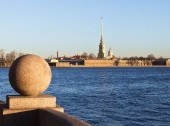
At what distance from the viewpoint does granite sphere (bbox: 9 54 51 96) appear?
7.36 metres

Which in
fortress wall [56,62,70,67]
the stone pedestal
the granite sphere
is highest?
the granite sphere

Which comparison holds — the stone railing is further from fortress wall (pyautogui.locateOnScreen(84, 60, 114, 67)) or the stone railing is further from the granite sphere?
fortress wall (pyautogui.locateOnScreen(84, 60, 114, 67))

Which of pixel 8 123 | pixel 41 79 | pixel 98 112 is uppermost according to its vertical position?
pixel 41 79

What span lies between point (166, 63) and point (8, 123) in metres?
192

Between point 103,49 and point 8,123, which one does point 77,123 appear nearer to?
point 8,123

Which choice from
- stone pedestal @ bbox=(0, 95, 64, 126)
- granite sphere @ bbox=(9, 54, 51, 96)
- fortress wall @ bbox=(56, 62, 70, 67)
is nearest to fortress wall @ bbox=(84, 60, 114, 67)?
fortress wall @ bbox=(56, 62, 70, 67)

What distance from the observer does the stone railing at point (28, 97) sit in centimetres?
726

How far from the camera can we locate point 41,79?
7445 mm

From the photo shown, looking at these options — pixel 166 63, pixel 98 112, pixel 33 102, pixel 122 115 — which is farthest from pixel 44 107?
pixel 166 63

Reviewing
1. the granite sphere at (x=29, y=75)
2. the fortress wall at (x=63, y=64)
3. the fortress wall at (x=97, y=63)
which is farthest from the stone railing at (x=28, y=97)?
the fortress wall at (x=63, y=64)

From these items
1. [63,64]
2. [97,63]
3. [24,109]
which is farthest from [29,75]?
[63,64]

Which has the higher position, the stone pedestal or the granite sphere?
the granite sphere

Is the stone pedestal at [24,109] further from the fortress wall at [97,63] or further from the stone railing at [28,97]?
the fortress wall at [97,63]

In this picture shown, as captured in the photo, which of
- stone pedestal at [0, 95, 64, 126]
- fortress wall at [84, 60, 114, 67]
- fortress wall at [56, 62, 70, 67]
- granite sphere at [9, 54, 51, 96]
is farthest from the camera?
fortress wall at [56, 62, 70, 67]
